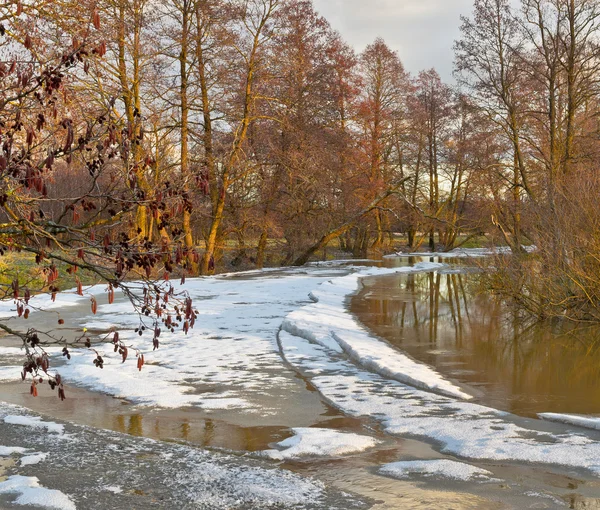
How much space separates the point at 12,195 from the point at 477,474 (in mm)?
3893

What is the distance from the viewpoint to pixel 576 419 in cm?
675

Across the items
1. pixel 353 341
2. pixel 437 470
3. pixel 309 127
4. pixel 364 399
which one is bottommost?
pixel 437 470

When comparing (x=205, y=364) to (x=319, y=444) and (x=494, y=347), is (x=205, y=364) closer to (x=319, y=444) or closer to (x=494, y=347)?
(x=319, y=444)

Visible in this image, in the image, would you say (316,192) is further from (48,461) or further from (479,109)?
(48,461)

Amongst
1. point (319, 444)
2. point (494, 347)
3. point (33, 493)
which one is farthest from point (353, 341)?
point (33, 493)

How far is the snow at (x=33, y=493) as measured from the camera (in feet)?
15.2

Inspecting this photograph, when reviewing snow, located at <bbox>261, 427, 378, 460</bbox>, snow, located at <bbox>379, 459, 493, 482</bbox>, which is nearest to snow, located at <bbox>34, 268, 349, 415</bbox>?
snow, located at <bbox>261, 427, 378, 460</bbox>

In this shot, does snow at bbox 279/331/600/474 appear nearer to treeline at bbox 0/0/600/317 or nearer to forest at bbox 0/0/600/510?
forest at bbox 0/0/600/510

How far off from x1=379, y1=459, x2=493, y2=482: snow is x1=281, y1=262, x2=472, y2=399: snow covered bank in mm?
2436

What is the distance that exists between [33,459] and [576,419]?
4.99m

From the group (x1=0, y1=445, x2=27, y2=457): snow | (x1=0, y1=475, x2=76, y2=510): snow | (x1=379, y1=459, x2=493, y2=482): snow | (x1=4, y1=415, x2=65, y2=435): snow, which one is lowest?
(x1=379, y1=459, x2=493, y2=482): snow

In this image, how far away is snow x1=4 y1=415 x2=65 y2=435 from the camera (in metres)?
6.47

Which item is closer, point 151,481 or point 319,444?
point 151,481

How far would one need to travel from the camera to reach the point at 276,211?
2852cm
